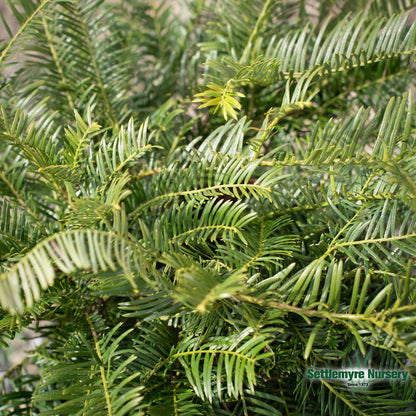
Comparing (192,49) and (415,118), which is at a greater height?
(192,49)

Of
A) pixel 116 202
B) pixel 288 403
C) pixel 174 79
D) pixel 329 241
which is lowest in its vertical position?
pixel 288 403

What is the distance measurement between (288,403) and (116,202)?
0.26m

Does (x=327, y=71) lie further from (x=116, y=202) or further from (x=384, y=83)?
(x=116, y=202)

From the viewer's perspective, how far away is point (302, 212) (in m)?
0.42

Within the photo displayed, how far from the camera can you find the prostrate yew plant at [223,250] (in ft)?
0.89

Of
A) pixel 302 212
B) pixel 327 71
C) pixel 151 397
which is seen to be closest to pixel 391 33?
pixel 327 71

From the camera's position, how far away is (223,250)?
1.11 ft

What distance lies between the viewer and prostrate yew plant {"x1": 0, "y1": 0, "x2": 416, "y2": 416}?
270mm
